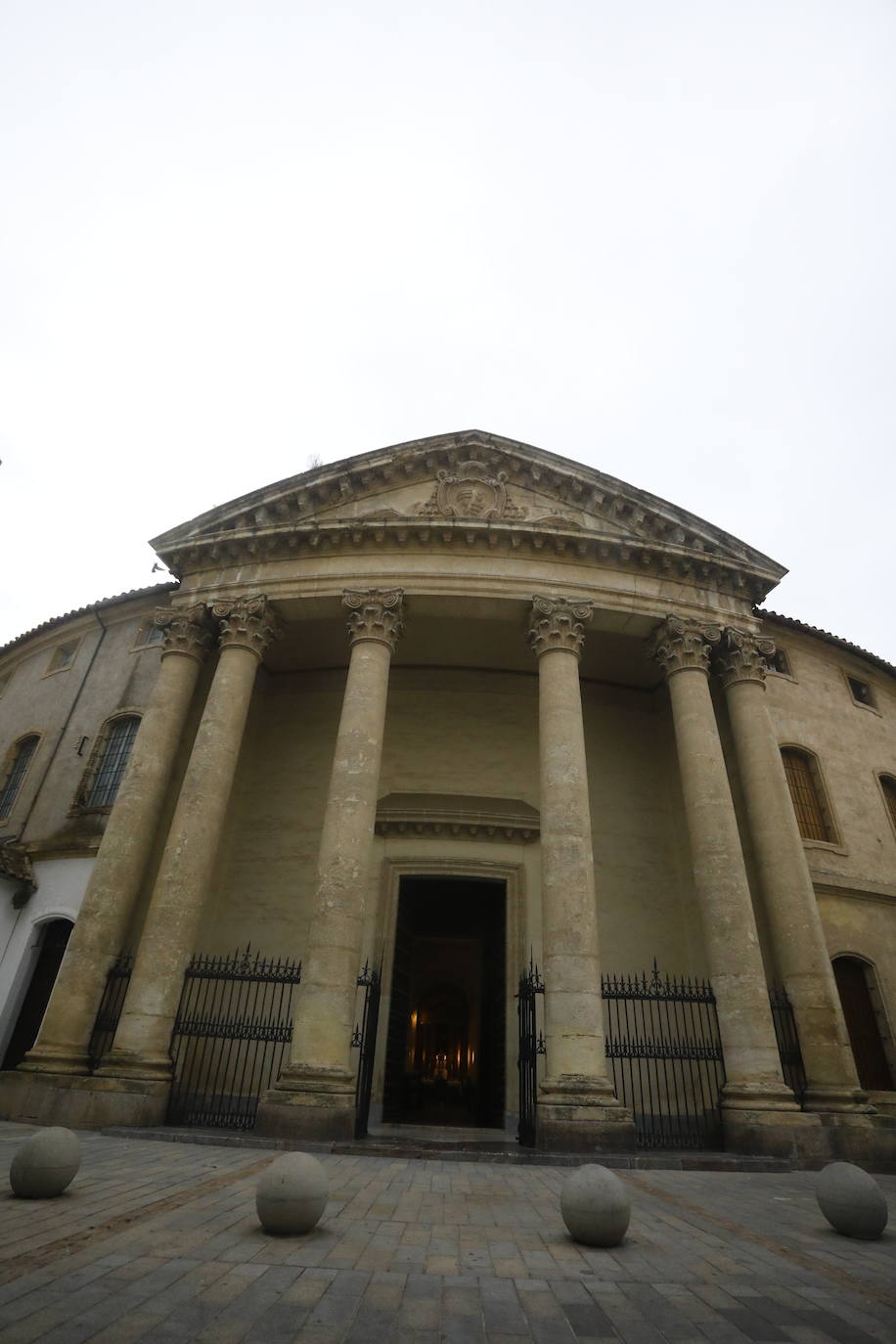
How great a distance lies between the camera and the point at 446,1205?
6.39m

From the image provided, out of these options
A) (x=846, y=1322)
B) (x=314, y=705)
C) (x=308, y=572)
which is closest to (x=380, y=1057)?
(x=314, y=705)

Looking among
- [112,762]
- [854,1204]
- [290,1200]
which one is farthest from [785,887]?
[112,762]

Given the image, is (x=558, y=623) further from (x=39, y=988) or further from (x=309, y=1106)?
(x=39, y=988)

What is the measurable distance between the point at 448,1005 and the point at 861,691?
1980 centimetres

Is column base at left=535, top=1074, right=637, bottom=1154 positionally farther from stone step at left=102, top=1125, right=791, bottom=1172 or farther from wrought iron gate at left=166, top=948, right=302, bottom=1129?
wrought iron gate at left=166, top=948, right=302, bottom=1129

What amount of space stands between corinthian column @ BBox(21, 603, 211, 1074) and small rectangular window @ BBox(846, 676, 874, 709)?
17.6m

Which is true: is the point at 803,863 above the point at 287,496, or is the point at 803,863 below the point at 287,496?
A: below

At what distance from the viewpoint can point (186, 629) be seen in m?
15.4

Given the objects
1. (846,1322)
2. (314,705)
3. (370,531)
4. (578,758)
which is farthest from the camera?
(314,705)

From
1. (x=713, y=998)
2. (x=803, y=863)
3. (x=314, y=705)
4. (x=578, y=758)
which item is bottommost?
(x=713, y=998)

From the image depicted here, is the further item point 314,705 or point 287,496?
point 314,705

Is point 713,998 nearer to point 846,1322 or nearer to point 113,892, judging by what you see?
point 846,1322

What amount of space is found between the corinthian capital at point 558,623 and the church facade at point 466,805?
0.10 m

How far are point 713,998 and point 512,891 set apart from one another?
17.0 feet
